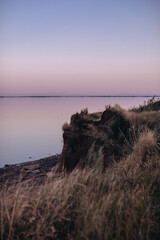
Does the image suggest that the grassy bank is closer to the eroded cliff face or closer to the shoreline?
the eroded cliff face

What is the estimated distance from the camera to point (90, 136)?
8.17 m

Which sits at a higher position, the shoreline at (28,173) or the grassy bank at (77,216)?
the grassy bank at (77,216)

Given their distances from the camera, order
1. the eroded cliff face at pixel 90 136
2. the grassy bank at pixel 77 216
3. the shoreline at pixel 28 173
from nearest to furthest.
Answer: the grassy bank at pixel 77 216, the eroded cliff face at pixel 90 136, the shoreline at pixel 28 173

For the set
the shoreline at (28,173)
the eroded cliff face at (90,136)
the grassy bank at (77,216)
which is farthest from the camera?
the shoreline at (28,173)

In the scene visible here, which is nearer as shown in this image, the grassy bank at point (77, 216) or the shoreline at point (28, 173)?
the grassy bank at point (77, 216)

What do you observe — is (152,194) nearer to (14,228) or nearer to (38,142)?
(14,228)

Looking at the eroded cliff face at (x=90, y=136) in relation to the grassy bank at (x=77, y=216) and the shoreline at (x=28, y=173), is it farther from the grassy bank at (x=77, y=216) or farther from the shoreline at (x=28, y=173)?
the grassy bank at (x=77, y=216)

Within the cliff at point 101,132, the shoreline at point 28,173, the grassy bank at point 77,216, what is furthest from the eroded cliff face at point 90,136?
the grassy bank at point 77,216

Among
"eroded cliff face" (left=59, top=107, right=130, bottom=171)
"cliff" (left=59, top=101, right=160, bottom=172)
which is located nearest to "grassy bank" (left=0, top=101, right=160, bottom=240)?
"eroded cliff face" (left=59, top=107, right=130, bottom=171)

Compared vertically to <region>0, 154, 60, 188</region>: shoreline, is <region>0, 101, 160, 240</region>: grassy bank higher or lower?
higher

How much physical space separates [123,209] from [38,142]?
20308mm

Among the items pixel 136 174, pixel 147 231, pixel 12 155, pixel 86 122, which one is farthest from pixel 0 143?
pixel 147 231

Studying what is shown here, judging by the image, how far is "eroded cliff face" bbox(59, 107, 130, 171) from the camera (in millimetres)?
7832

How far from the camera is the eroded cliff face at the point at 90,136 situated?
25.7 ft
